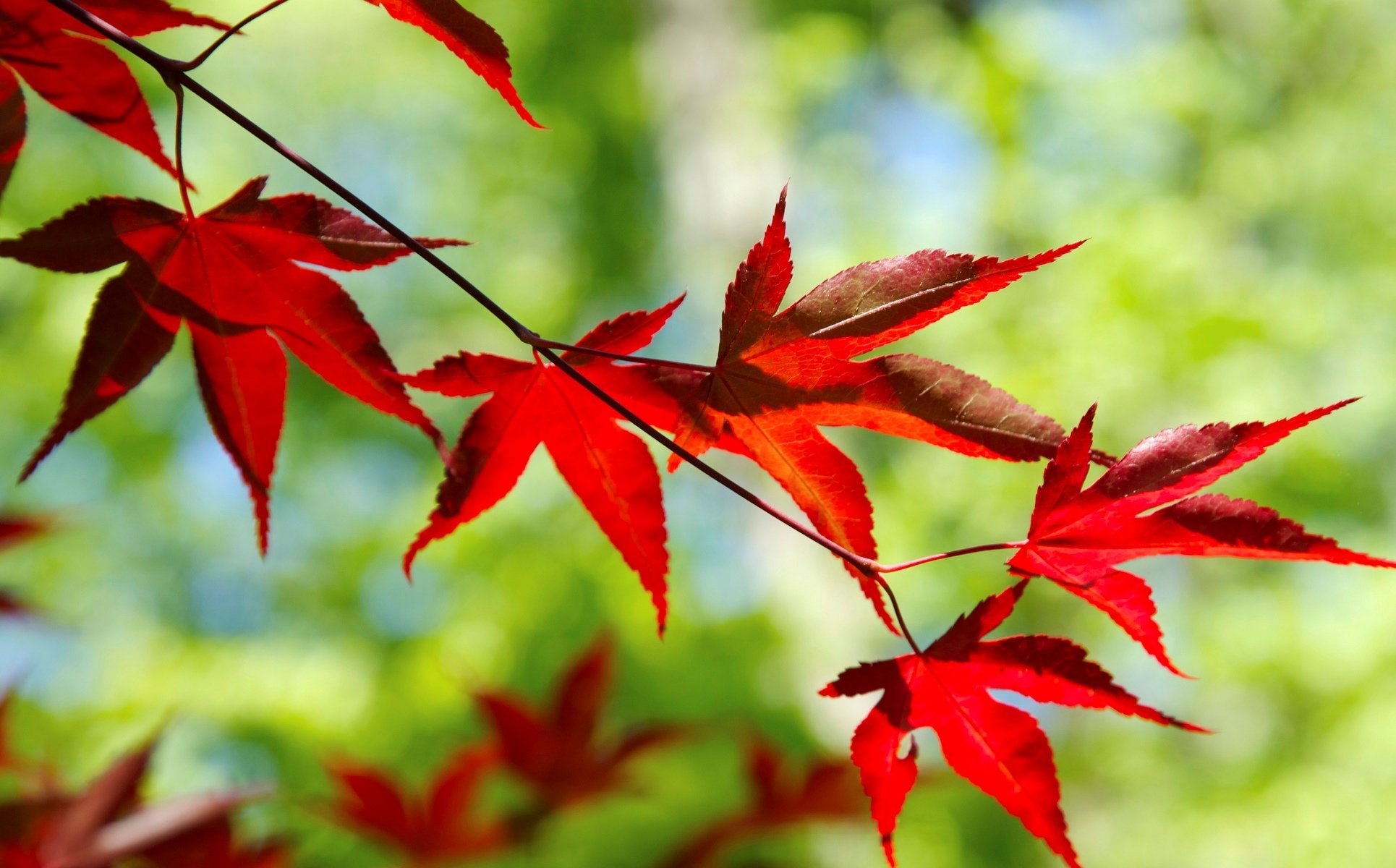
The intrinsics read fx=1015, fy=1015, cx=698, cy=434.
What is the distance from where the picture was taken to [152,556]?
4508mm

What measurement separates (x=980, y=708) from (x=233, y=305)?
37cm

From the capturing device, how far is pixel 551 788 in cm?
115

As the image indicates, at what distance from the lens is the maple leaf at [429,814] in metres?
1.06

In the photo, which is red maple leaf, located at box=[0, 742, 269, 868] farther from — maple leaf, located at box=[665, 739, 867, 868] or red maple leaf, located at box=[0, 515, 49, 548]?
maple leaf, located at box=[665, 739, 867, 868]

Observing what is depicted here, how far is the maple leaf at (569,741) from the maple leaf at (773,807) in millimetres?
116

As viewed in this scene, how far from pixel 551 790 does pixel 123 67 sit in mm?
906

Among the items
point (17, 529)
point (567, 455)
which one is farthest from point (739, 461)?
point (567, 455)

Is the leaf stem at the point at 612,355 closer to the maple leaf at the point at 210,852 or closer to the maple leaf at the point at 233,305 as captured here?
the maple leaf at the point at 233,305

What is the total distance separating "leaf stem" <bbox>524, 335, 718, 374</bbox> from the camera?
0.41 metres

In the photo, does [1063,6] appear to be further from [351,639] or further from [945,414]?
[945,414]

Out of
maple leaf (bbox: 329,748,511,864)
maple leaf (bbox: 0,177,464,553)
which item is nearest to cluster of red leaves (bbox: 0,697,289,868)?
maple leaf (bbox: 329,748,511,864)

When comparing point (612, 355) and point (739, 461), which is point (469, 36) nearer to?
point (612, 355)

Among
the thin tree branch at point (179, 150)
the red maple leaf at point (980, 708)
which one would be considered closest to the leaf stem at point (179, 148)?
the thin tree branch at point (179, 150)

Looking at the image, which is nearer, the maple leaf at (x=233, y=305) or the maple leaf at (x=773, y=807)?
the maple leaf at (x=233, y=305)
